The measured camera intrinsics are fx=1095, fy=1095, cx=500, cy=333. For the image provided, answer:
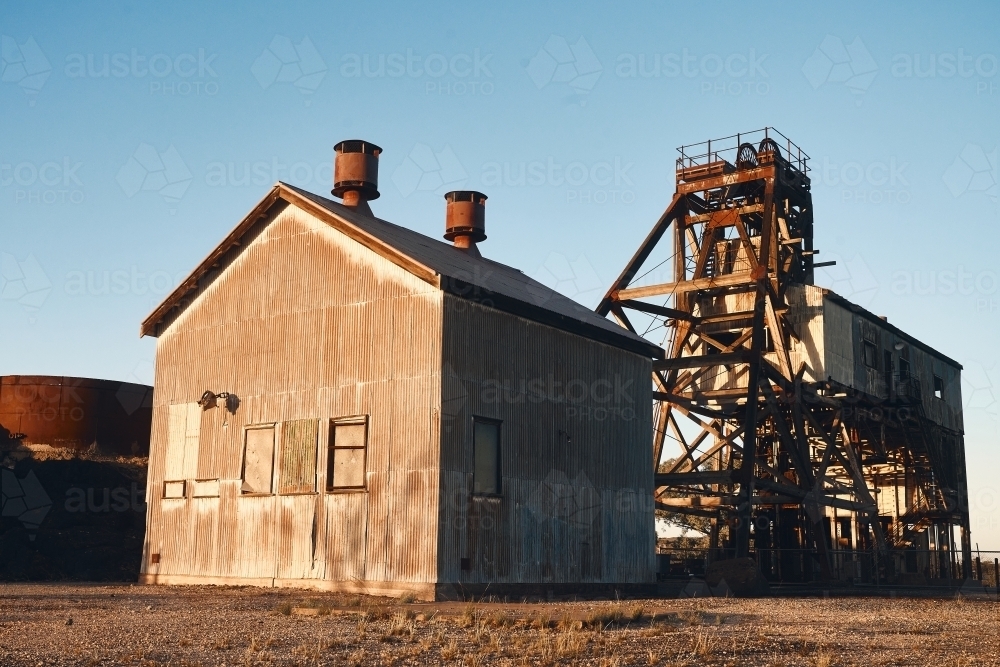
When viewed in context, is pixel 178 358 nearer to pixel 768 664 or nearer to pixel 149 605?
pixel 149 605

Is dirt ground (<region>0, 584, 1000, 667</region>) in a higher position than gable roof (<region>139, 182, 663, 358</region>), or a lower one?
A: lower

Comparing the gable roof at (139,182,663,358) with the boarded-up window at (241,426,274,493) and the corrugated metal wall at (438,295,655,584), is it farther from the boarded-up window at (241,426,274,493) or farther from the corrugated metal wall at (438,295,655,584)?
the boarded-up window at (241,426,274,493)

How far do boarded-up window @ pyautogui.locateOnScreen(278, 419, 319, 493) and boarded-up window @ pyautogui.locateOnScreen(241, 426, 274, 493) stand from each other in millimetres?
402

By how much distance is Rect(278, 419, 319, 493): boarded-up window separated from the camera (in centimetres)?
2342

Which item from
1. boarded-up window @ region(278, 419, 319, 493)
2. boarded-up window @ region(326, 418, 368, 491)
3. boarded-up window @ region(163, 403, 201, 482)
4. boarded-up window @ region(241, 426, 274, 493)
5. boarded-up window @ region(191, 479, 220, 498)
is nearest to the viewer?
boarded-up window @ region(326, 418, 368, 491)

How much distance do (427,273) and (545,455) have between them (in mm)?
4932

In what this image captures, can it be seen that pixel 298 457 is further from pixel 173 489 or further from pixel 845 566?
pixel 845 566

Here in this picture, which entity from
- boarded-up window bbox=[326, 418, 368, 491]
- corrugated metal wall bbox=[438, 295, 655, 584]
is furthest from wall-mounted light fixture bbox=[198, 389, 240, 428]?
corrugated metal wall bbox=[438, 295, 655, 584]

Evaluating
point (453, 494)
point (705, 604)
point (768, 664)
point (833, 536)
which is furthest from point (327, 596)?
point (833, 536)

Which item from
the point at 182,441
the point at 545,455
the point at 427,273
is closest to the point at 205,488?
the point at 182,441

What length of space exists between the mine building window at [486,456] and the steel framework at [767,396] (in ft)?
32.8

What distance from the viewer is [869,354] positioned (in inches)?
1464

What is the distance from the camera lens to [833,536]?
3916 cm

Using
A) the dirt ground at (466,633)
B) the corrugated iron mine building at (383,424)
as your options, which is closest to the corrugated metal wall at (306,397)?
the corrugated iron mine building at (383,424)
